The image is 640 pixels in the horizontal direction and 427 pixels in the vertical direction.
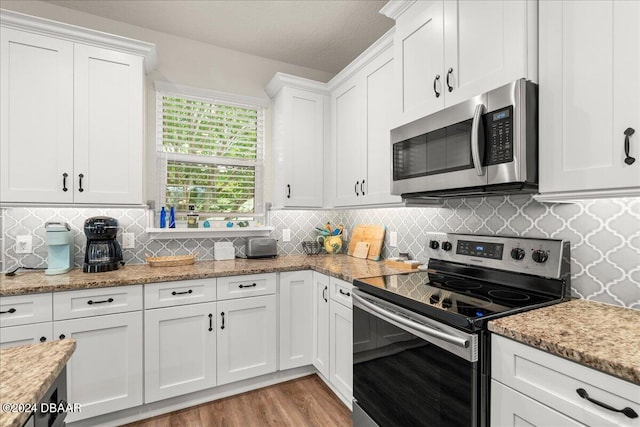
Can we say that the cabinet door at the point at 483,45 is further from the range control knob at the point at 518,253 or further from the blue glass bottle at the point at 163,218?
the blue glass bottle at the point at 163,218

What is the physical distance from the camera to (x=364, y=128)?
2.44 meters

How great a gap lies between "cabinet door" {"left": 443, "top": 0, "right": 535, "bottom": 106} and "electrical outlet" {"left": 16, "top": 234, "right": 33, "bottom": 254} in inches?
110

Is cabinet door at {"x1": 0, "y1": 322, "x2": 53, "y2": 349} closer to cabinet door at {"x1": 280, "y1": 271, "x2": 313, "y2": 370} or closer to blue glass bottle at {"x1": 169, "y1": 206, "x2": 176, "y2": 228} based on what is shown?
blue glass bottle at {"x1": 169, "y1": 206, "x2": 176, "y2": 228}

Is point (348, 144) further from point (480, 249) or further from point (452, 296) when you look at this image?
point (452, 296)

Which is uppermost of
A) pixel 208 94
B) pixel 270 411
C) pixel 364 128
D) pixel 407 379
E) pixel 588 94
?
pixel 208 94

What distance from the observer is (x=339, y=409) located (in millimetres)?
2125

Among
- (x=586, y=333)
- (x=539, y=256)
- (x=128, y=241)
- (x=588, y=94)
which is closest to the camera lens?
(x=586, y=333)

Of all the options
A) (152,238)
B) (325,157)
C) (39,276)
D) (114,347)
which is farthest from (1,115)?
(325,157)

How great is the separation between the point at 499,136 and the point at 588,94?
0.99ft

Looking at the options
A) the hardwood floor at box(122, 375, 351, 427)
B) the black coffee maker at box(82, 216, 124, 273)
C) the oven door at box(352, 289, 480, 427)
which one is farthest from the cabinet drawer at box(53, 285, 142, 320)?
the oven door at box(352, 289, 480, 427)

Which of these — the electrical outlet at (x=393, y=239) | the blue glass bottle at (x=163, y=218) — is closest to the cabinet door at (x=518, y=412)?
the electrical outlet at (x=393, y=239)

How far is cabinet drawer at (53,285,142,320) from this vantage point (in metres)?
1.78

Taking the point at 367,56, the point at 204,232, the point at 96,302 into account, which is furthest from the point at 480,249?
the point at 96,302

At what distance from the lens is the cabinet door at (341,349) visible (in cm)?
201
